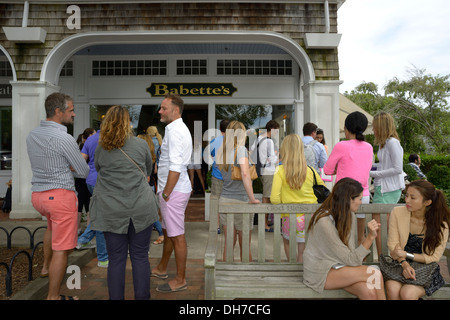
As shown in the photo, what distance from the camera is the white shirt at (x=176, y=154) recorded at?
3545mm

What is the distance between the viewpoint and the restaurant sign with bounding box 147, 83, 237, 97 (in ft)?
34.2

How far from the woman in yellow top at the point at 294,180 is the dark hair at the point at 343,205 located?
737 millimetres

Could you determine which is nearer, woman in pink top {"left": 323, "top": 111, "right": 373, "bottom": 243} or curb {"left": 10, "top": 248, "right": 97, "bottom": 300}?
curb {"left": 10, "top": 248, "right": 97, "bottom": 300}

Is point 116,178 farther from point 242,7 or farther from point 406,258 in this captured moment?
point 242,7

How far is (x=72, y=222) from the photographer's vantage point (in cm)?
333

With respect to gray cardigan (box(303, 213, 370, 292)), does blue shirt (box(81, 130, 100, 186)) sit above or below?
above

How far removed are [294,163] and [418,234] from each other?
1.22m

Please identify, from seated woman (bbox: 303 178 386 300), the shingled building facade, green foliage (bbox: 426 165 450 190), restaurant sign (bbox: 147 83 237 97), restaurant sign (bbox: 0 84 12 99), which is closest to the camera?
seated woman (bbox: 303 178 386 300)

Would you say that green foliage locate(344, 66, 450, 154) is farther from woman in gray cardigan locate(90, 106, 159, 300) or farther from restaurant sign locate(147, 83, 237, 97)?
woman in gray cardigan locate(90, 106, 159, 300)

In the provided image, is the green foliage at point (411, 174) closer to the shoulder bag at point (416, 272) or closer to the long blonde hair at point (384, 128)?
the long blonde hair at point (384, 128)

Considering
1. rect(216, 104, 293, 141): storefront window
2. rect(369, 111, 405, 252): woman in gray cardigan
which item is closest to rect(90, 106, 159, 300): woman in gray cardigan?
rect(369, 111, 405, 252): woman in gray cardigan

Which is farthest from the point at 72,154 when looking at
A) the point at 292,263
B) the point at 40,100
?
the point at 40,100

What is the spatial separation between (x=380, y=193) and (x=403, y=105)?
74.9ft

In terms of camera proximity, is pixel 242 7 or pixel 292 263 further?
pixel 242 7
